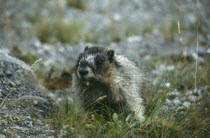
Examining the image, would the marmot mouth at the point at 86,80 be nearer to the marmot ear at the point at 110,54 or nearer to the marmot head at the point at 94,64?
the marmot head at the point at 94,64

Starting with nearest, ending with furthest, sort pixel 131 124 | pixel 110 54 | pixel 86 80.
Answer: pixel 131 124
pixel 86 80
pixel 110 54

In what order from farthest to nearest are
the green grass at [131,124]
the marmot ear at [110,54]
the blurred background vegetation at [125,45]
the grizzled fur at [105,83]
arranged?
the marmot ear at [110,54] → the grizzled fur at [105,83] → the blurred background vegetation at [125,45] → the green grass at [131,124]

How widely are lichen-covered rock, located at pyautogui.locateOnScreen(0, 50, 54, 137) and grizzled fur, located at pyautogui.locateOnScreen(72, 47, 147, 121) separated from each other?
0.59 metres

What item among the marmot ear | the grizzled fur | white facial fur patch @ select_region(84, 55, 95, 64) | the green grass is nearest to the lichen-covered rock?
the green grass

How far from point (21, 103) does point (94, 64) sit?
1143 millimetres

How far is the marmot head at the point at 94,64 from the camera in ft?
15.2

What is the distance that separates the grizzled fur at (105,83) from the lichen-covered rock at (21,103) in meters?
0.59

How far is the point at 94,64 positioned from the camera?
4.78m

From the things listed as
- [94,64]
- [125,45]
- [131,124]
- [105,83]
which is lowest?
[125,45]

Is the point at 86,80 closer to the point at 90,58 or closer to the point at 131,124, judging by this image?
the point at 90,58

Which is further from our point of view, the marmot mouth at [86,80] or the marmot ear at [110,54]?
the marmot ear at [110,54]

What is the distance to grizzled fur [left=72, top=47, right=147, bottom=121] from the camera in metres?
4.73

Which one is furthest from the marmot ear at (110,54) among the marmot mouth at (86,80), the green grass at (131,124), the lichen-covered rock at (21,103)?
the lichen-covered rock at (21,103)

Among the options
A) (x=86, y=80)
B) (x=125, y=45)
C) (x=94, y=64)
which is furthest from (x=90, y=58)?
(x=125, y=45)
